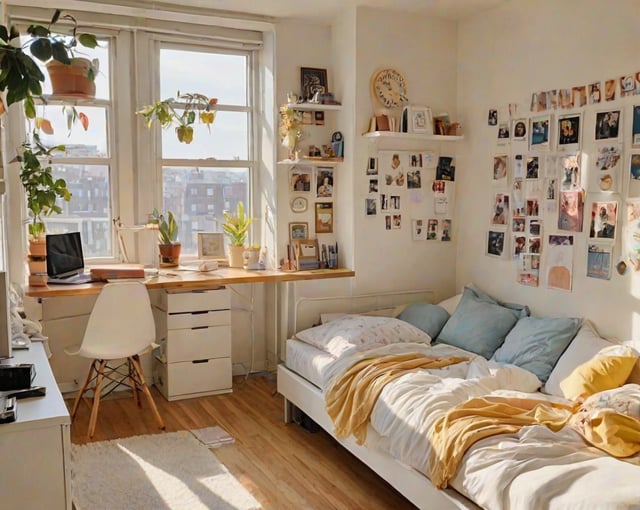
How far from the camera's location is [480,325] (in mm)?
3826

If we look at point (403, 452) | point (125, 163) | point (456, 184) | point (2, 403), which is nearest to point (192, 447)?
point (403, 452)

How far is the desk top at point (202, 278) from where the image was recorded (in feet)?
12.4

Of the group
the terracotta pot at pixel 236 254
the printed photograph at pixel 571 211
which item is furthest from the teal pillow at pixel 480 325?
the terracotta pot at pixel 236 254

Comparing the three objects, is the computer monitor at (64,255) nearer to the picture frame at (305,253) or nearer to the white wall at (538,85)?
the picture frame at (305,253)

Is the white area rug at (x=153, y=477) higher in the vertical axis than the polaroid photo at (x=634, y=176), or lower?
lower

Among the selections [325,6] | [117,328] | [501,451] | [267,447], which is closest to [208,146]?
[325,6]

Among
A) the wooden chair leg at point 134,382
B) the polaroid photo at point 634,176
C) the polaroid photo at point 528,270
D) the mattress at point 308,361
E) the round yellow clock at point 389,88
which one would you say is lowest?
the wooden chair leg at point 134,382

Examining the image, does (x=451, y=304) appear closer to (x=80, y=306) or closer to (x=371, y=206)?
(x=371, y=206)

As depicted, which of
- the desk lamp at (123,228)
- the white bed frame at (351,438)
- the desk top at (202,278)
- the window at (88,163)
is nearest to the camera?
the white bed frame at (351,438)

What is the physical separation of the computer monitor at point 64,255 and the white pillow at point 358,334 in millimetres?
1502

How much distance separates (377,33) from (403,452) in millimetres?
2781

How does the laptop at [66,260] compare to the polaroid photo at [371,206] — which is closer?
the laptop at [66,260]

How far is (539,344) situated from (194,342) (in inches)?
84.6

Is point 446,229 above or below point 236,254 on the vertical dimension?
above
